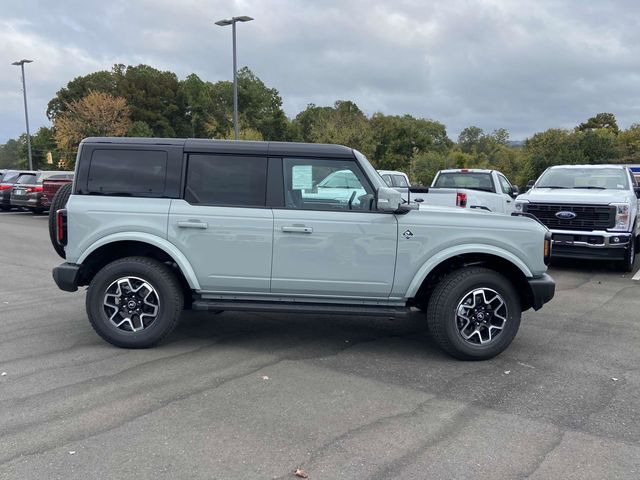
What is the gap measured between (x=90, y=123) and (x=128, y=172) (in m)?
40.8

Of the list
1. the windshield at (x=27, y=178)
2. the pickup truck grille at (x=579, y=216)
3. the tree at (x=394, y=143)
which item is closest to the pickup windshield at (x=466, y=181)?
the pickup truck grille at (x=579, y=216)

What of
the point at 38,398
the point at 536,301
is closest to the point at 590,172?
the point at 536,301

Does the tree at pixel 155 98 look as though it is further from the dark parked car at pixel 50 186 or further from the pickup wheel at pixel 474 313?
the pickup wheel at pixel 474 313

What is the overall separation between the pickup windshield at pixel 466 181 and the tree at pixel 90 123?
33.4 m

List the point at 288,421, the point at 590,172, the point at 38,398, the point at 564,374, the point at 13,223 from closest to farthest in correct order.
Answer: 1. the point at 288,421
2. the point at 38,398
3. the point at 564,374
4. the point at 590,172
5. the point at 13,223

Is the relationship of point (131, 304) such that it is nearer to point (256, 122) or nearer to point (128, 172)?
point (128, 172)

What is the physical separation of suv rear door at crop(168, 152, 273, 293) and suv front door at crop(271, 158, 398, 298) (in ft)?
0.52

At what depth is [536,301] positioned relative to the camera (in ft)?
17.5

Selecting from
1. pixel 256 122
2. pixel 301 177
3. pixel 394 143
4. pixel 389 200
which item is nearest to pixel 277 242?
pixel 301 177

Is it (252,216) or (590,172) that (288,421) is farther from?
(590,172)

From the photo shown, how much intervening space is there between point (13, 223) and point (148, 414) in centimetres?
1702

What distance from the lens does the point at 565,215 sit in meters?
10.2

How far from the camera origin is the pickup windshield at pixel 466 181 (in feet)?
45.0

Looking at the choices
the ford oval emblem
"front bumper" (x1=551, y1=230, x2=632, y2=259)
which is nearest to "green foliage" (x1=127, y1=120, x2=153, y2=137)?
the ford oval emblem
